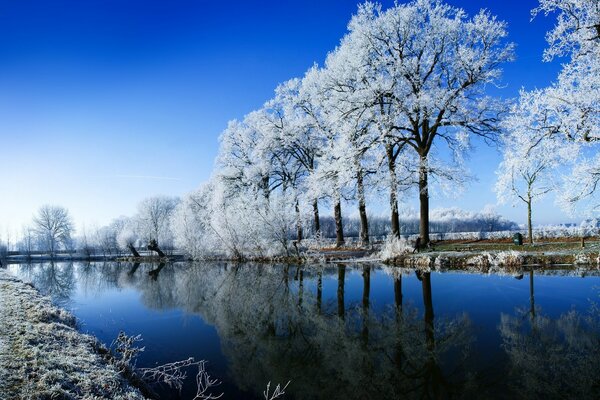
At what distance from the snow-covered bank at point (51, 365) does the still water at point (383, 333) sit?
41.8 inches

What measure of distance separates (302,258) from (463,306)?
16601mm

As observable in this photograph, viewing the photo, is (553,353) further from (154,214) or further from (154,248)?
(154,214)

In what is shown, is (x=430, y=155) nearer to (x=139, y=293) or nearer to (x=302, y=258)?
(x=302, y=258)

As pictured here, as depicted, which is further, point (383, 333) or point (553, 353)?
point (383, 333)

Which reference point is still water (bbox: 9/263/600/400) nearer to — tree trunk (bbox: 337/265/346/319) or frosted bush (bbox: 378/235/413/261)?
tree trunk (bbox: 337/265/346/319)

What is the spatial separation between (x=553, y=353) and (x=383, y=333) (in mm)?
3083

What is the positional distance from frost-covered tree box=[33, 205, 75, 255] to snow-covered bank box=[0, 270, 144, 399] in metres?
83.9

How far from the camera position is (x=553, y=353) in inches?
267

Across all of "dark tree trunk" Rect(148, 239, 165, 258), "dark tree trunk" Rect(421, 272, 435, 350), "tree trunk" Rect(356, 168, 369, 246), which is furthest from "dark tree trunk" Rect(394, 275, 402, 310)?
"dark tree trunk" Rect(148, 239, 165, 258)

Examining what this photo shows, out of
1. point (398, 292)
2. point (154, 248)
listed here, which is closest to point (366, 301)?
point (398, 292)

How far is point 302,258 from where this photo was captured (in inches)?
1051

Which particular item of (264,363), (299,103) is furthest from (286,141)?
(264,363)

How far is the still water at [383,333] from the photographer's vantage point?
19.5ft

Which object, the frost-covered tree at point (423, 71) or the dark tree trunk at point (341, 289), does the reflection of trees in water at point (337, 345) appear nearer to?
the dark tree trunk at point (341, 289)
